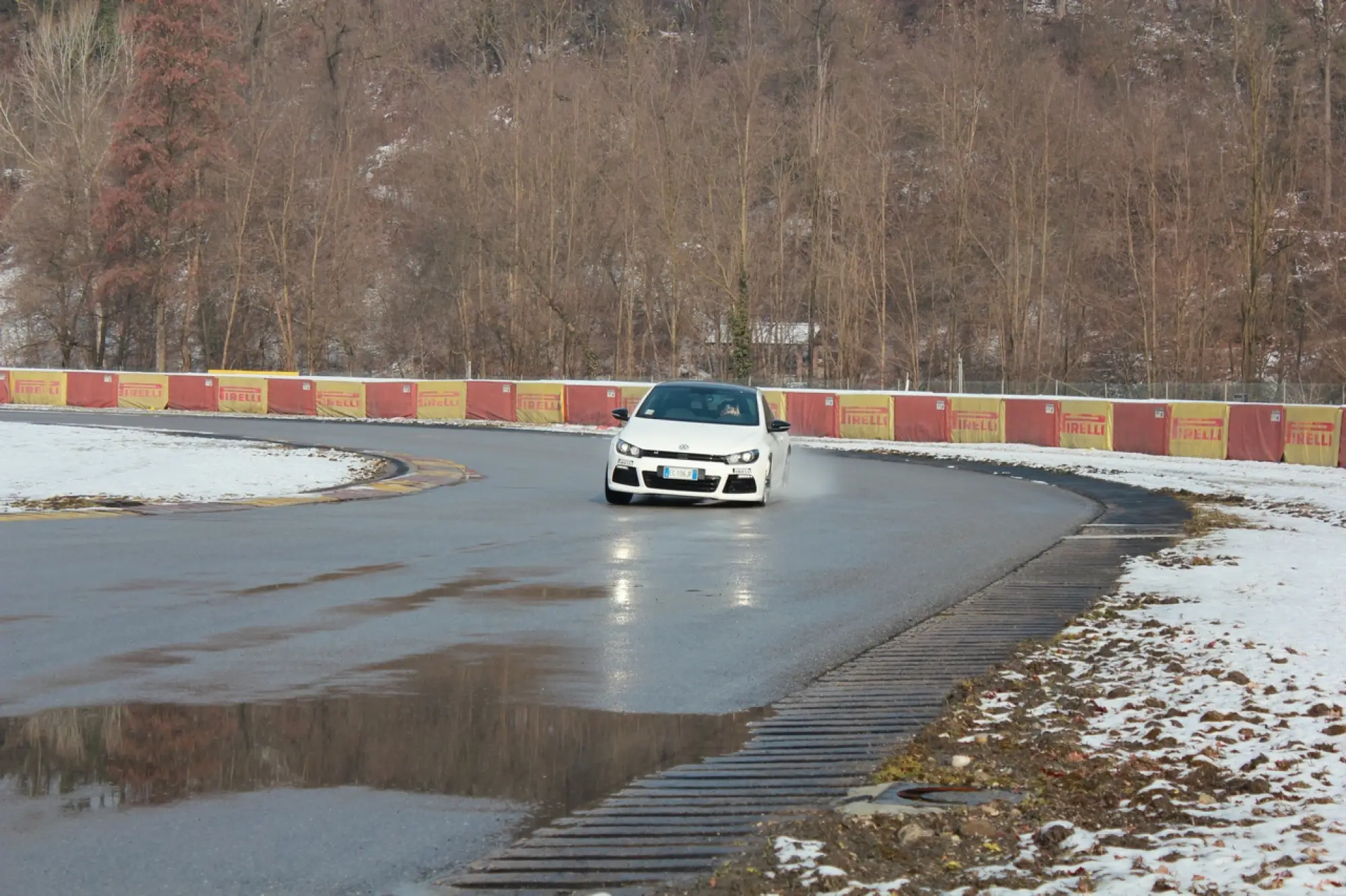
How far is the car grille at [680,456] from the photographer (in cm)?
1908

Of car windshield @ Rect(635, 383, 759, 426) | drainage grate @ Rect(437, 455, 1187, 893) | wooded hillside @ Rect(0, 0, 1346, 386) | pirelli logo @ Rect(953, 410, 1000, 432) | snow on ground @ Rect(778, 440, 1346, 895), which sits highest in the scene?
wooded hillside @ Rect(0, 0, 1346, 386)

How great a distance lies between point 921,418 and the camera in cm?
4138

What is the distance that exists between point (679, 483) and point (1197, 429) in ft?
63.5

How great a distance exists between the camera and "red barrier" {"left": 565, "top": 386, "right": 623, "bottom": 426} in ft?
156

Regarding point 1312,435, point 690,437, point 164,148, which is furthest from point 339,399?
point 690,437

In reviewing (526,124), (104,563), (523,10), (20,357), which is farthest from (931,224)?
(104,563)

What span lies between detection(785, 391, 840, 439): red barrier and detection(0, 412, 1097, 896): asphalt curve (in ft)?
79.4

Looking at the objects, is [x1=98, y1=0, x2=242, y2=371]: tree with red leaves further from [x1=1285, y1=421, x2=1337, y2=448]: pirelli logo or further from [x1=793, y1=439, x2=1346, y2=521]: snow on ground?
[x1=1285, y1=421, x2=1337, y2=448]: pirelli logo

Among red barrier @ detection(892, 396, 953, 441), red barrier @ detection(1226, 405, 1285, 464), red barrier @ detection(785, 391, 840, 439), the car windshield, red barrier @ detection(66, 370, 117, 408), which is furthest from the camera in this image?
red barrier @ detection(66, 370, 117, 408)

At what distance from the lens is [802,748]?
269 inches

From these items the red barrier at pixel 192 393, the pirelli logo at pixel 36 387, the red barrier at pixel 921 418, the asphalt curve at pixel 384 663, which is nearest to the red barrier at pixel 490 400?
the red barrier at pixel 192 393

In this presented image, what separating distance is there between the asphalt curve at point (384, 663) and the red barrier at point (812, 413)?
24196 millimetres

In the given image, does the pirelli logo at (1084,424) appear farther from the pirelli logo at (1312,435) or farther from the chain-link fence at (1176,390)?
the pirelli logo at (1312,435)

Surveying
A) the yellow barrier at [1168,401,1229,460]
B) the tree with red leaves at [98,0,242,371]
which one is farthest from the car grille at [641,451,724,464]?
the tree with red leaves at [98,0,242,371]
